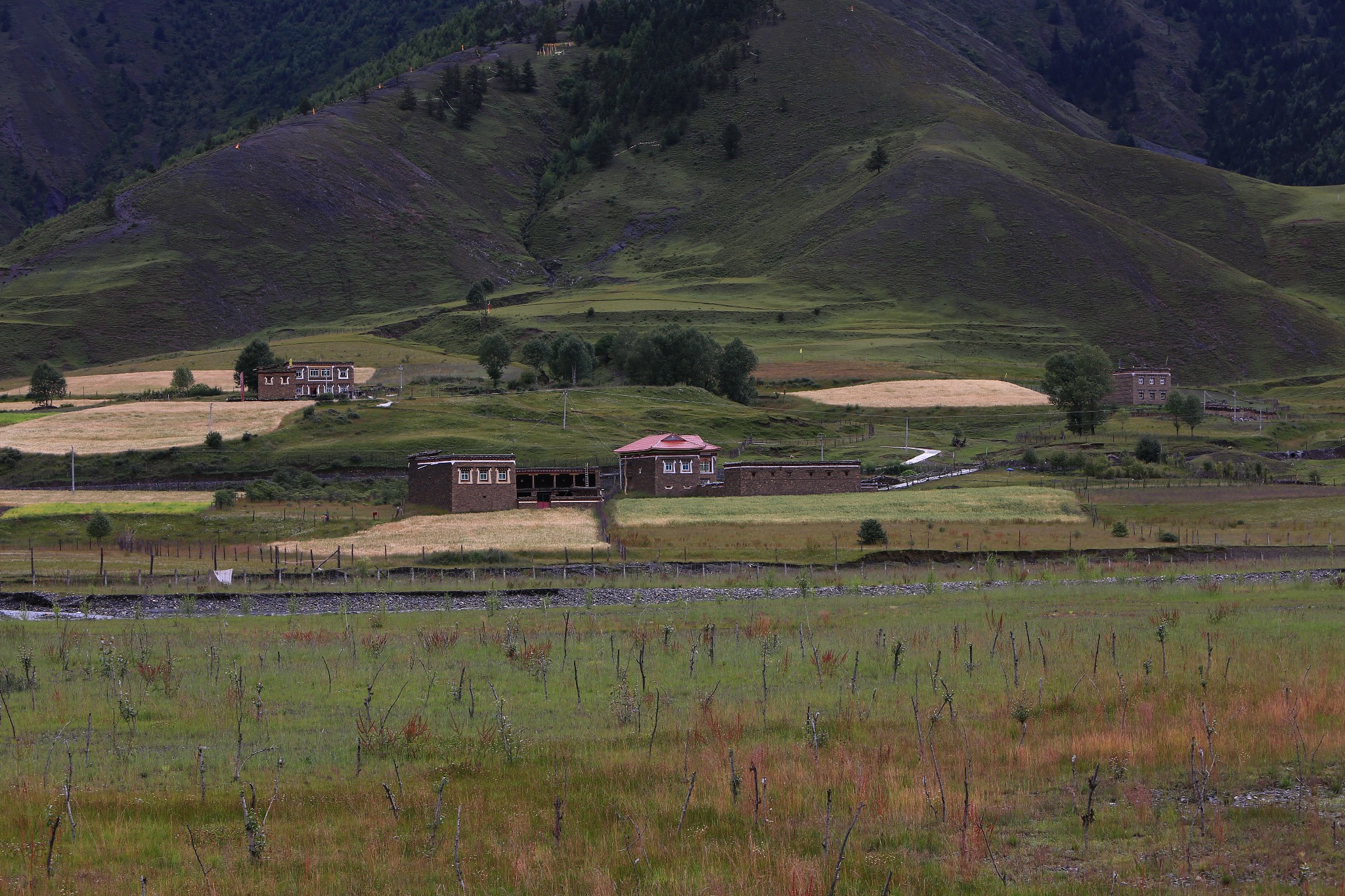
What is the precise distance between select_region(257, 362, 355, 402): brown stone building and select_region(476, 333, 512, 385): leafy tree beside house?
14.8 m

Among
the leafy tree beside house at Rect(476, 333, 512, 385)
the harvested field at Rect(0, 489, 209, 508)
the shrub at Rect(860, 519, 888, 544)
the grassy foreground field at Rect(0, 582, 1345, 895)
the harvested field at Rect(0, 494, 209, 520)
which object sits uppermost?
the leafy tree beside house at Rect(476, 333, 512, 385)

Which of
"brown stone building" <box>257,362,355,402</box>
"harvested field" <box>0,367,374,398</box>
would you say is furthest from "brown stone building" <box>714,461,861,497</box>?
"harvested field" <box>0,367,374,398</box>

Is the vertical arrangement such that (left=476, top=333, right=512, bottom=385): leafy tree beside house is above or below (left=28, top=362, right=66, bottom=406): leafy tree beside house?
above

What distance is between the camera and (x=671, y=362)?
141 metres

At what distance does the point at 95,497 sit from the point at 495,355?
65.5 m

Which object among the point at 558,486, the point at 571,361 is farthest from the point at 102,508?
the point at 571,361

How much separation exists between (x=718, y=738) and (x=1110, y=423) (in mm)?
112483

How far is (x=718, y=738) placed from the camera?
1947 centimetres

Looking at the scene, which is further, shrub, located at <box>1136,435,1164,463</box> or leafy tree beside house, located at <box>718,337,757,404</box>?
leafy tree beside house, located at <box>718,337,757,404</box>

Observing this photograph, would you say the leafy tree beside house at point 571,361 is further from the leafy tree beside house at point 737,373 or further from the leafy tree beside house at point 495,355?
the leafy tree beside house at point 737,373

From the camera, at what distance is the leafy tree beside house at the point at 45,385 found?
424 feet

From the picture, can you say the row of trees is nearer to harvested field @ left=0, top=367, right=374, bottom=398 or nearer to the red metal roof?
harvested field @ left=0, top=367, right=374, bottom=398

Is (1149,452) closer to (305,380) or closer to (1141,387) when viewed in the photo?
(1141,387)

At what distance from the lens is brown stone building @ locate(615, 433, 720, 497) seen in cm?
9038
